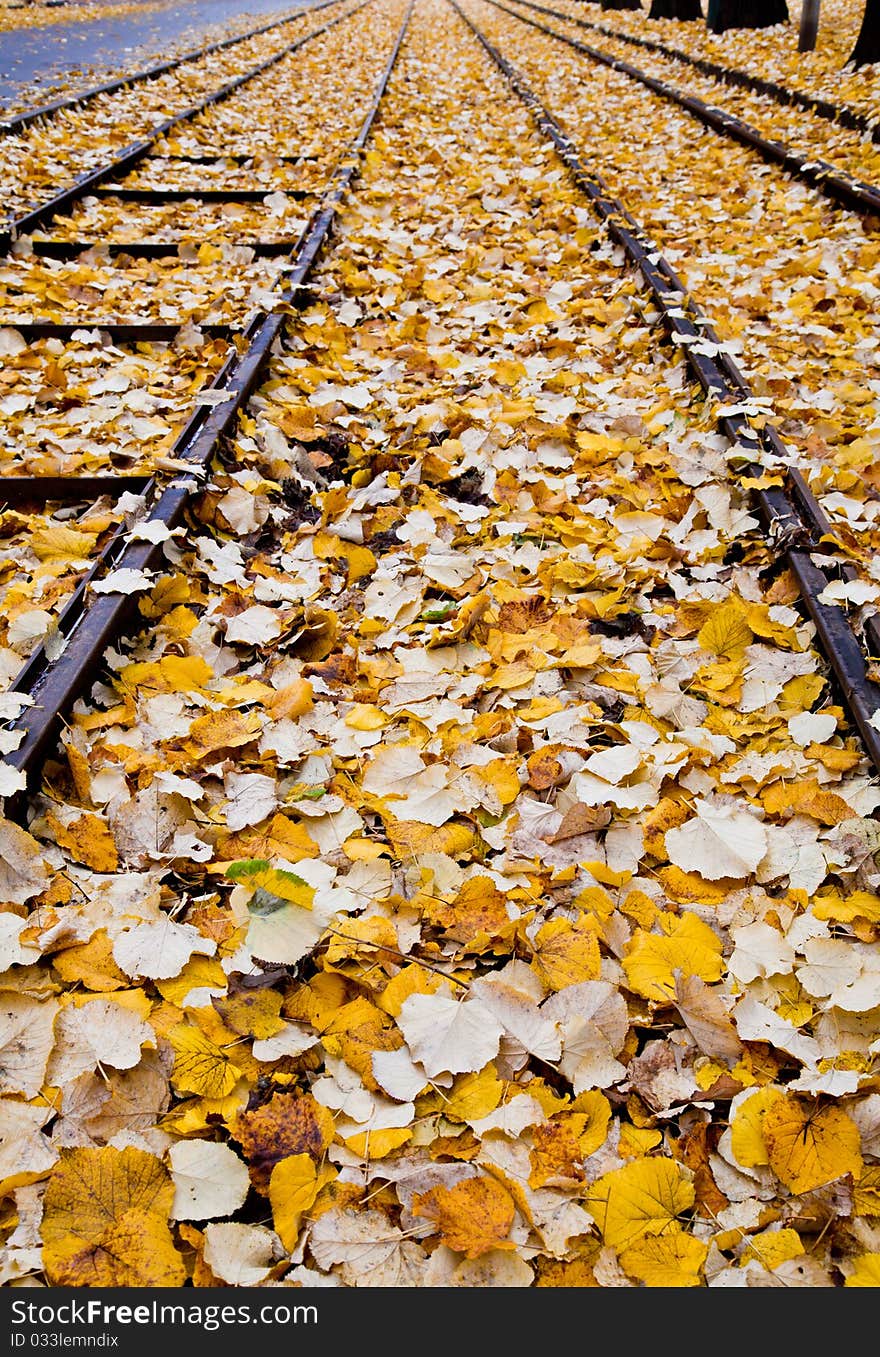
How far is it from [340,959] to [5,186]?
22.5 feet

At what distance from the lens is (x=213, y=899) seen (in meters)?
1.79

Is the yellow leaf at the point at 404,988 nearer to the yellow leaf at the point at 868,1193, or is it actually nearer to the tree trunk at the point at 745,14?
the yellow leaf at the point at 868,1193

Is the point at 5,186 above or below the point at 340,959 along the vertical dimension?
above

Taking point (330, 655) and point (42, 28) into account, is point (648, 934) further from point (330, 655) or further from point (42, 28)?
point (42, 28)

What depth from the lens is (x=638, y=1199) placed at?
4.44 ft

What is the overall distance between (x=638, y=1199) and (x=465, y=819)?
32.7 inches

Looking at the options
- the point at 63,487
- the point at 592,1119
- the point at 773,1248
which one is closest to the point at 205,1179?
the point at 592,1119

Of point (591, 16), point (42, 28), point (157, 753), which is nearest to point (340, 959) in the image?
point (157, 753)

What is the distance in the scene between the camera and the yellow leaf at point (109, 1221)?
4.13 feet

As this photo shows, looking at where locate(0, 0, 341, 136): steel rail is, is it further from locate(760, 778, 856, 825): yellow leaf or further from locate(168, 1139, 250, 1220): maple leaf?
locate(168, 1139, 250, 1220): maple leaf

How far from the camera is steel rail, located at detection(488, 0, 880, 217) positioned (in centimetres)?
583

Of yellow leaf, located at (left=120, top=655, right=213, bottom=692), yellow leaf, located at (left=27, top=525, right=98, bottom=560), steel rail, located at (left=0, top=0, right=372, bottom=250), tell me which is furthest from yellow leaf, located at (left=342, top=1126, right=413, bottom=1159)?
steel rail, located at (left=0, top=0, right=372, bottom=250)

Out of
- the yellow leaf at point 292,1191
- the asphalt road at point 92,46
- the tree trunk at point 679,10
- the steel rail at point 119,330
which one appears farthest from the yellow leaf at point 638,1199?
the tree trunk at point 679,10
